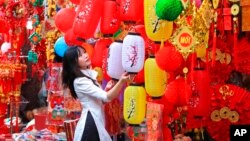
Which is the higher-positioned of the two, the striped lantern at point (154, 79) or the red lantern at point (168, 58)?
the red lantern at point (168, 58)

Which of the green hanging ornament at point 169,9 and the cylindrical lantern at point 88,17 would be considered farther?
the cylindrical lantern at point 88,17

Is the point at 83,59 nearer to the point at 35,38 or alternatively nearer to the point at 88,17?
the point at 88,17

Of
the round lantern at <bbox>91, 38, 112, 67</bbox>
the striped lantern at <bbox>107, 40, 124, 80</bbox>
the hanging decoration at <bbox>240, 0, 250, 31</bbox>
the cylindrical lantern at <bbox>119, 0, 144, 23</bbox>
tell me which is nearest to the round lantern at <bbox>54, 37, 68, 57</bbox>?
the round lantern at <bbox>91, 38, 112, 67</bbox>

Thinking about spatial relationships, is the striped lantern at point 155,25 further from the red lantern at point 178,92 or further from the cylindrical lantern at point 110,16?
the cylindrical lantern at point 110,16

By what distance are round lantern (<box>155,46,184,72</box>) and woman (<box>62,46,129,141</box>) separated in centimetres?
59

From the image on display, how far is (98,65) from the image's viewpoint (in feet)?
13.5

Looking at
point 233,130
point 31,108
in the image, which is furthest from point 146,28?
point 31,108

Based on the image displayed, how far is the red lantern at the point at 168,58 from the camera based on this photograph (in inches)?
130

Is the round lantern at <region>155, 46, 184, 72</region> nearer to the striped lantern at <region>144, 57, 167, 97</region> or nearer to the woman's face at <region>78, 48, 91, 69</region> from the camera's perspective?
the striped lantern at <region>144, 57, 167, 97</region>

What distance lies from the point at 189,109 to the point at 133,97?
1.38 ft

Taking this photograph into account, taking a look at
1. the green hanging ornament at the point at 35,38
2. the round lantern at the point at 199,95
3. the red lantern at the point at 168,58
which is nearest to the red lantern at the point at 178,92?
the round lantern at the point at 199,95

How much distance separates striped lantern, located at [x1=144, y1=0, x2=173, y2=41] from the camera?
11.0ft

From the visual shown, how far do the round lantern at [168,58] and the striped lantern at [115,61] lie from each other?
0.49 m

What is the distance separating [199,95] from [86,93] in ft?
2.95
